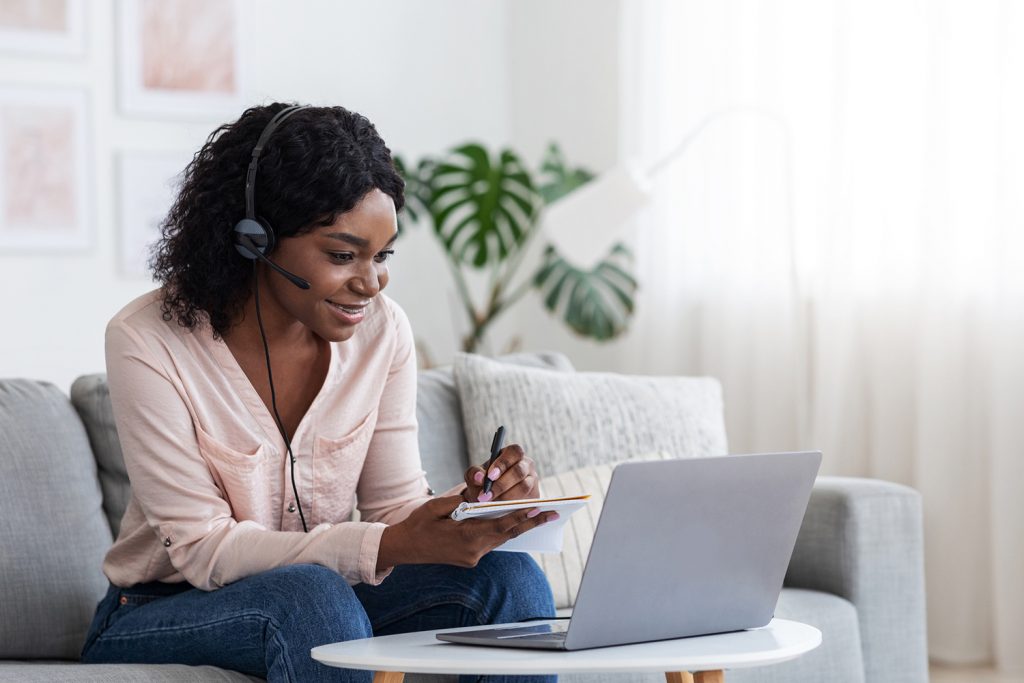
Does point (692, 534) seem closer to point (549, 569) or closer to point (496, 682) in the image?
point (496, 682)

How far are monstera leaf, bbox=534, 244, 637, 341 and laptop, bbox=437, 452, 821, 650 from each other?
2.40 metres

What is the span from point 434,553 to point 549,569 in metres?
0.71

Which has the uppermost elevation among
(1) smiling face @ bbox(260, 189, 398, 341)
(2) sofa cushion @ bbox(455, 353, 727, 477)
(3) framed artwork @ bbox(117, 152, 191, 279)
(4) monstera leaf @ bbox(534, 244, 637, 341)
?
(3) framed artwork @ bbox(117, 152, 191, 279)

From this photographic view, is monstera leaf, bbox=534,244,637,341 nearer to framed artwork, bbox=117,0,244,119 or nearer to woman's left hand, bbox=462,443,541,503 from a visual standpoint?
framed artwork, bbox=117,0,244,119

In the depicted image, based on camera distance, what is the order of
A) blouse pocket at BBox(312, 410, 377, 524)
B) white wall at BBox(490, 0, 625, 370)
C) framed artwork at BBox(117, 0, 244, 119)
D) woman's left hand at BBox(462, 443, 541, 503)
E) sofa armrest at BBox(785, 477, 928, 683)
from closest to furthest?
woman's left hand at BBox(462, 443, 541, 503) → blouse pocket at BBox(312, 410, 377, 524) → sofa armrest at BBox(785, 477, 928, 683) → framed artwork at BBox(117, 0, 244, 119) → white wall at BBox(490, 0, 625, 370)

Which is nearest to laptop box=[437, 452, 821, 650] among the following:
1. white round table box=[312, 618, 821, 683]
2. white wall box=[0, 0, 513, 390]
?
white round table box=[312, 618, 821, 683]

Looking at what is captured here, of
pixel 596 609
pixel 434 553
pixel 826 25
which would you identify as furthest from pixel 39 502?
pixel 826 25

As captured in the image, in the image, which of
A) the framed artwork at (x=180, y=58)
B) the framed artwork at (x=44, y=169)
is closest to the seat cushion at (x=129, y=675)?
the framed artwork at (x=44, y=169)

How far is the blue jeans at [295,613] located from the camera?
1377mm

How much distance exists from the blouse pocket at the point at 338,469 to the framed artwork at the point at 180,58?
7.94ft

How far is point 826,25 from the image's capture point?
11.2ft

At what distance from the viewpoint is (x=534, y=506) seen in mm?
1243

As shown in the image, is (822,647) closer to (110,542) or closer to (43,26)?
(110,542)

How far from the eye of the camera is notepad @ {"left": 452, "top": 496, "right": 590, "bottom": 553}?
1223mm
